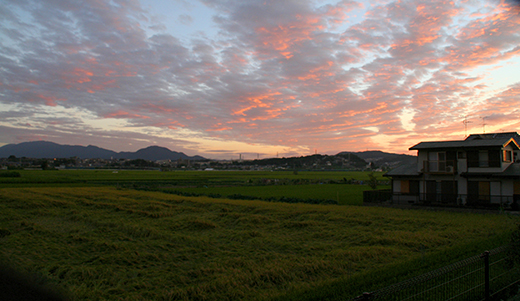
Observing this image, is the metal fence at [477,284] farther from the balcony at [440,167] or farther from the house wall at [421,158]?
the house wall at [421,158]

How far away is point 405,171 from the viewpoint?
2652 centimetres

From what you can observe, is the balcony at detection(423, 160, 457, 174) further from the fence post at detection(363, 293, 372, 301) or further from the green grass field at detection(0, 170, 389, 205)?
the fence post at detection(363, 293, 372, 301)

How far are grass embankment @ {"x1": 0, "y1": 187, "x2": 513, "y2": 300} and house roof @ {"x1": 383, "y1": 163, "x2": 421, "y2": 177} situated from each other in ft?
24.2

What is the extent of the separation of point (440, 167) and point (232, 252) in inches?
800

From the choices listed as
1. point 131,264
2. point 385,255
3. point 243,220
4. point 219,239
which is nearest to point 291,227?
point 243,220

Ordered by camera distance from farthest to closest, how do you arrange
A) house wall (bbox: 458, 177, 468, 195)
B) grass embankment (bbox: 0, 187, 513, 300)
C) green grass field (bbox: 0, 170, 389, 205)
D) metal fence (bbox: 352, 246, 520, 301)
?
green grass field (bbox: 0, 170, 389, 205) < house wall (bbox: 458, 177, 468, 195) < grass embankment (bbox: 0, 187, 513, 300) < metal fence (bbox: 352, 246, 520, 301)

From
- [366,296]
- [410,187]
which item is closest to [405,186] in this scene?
[410,187]

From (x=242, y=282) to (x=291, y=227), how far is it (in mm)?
7931

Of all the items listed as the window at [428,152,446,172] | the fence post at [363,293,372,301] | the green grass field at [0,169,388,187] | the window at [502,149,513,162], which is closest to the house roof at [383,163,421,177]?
the window at [428,152,446,172]

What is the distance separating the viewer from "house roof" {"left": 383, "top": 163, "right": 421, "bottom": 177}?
25.5 m

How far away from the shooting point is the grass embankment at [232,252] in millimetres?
7605

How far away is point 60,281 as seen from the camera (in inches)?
320

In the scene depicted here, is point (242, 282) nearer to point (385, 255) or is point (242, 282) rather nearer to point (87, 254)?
point (385, 255)

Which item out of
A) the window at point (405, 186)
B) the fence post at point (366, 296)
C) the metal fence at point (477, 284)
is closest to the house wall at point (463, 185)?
the window at point (405, 186)
